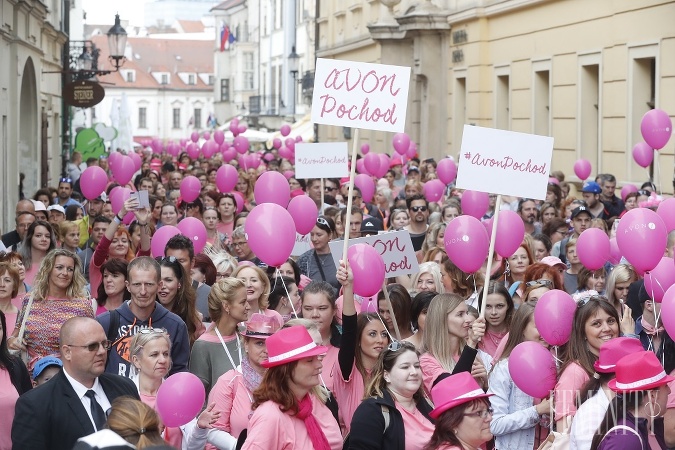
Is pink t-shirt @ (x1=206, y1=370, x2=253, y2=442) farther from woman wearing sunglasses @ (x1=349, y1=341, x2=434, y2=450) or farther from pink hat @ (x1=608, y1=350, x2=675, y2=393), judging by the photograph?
pink hat @ (x1=608, y1=350, x2=675, y2=393)

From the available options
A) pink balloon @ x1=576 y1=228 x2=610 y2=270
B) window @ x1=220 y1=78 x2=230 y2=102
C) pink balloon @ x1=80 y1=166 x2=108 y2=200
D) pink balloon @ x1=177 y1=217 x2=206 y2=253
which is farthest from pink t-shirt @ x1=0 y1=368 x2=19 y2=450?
window @ x1=220 y1=78 x2=230 y2=102

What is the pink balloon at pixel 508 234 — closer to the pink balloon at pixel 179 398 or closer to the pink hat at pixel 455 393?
the pink balloon at pixel 179 398

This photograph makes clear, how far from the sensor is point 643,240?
8.62m

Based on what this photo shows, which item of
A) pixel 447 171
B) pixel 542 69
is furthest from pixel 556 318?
pixel 542 69

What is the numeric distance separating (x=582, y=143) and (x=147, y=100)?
352 feet

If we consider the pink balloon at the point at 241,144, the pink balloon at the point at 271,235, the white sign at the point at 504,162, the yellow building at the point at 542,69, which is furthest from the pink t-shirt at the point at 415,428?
the pink balloon at the point at 241,144

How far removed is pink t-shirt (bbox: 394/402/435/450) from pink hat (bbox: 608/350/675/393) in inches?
41.3

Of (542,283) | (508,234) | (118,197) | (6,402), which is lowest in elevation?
(6,402)

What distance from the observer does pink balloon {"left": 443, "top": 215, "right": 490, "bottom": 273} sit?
31.7 ft

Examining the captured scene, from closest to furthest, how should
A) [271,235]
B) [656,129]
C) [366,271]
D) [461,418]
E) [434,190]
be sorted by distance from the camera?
[461,418], [366,271], [271,235], [656,129], [434,190]

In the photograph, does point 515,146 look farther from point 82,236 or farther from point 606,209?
point 606,209

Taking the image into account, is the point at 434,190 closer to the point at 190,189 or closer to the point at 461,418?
the point at 190,189

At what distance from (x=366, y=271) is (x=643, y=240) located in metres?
1.78

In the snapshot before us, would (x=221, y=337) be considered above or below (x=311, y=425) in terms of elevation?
above
